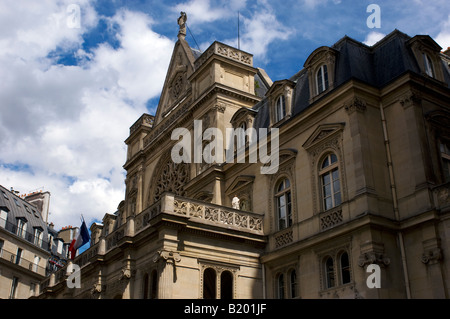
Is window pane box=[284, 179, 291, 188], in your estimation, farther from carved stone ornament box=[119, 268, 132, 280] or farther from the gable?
the gable

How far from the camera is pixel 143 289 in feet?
70.3

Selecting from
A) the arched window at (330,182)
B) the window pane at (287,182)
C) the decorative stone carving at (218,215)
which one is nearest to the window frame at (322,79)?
the arched window at (330,182)

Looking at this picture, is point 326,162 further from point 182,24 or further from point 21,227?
point 21,227

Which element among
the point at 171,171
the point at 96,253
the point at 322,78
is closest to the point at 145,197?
the point at 171,171

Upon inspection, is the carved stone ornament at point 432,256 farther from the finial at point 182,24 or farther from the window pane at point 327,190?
the finial at point 182,24

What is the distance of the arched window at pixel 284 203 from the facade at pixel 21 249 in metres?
27.1

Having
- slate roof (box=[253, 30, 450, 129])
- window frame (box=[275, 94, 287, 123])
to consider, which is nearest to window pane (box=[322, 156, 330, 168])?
slate roof (box=[253, 30, 450, 129])

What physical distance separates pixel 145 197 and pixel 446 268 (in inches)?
862

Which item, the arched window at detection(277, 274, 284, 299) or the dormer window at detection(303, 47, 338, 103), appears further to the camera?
the dormer window at detection(303, 47, 338, 103)

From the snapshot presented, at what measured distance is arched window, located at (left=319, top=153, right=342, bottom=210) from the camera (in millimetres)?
20047

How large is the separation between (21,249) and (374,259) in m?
39.2

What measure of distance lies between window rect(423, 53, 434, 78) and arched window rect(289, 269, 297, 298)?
373 inches

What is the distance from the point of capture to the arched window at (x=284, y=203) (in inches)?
878

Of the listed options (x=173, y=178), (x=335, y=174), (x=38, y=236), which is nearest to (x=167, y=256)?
(x=335, y=174)
